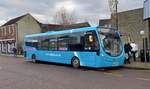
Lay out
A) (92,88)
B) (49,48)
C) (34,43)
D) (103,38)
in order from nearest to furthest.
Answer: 1. (92,88)
2. (103,38)
3. (49,48)
4. (34,43)

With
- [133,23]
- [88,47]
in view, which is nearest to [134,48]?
[88,47]

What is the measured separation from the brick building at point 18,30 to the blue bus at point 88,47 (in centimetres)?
3732

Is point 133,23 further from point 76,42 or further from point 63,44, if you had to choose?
point 76,42

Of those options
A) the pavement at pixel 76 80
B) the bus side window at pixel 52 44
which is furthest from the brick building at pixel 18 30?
the pavement at pixel 76 80

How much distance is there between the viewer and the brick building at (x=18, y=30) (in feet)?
196

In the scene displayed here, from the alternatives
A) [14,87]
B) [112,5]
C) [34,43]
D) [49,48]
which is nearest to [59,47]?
→ [49,48]

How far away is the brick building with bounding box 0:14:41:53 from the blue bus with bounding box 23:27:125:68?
3732 cm

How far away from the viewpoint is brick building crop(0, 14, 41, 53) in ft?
196

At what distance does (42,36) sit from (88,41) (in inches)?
284

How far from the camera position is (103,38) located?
17969mm

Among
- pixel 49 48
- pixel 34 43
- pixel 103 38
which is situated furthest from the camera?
pixel 34 43

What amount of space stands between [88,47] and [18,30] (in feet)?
143

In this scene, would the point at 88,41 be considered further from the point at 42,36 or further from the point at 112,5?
the point at 112,5

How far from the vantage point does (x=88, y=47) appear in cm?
1833
